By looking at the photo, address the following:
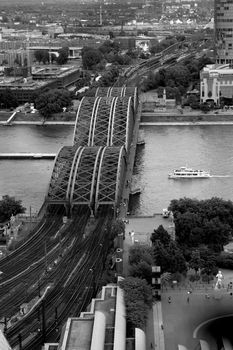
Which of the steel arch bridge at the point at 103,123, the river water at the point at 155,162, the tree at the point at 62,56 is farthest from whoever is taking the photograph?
the tree at the point at 62,56

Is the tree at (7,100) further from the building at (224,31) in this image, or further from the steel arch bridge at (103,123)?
the building at (224,31)

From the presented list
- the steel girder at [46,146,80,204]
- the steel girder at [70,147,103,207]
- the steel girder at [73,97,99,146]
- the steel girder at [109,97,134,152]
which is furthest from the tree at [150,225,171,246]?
the steel girder at [73,97,99,146]

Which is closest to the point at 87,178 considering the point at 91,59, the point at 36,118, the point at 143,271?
the point at 143,271

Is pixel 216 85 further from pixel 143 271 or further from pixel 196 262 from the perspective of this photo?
pixel 143 271

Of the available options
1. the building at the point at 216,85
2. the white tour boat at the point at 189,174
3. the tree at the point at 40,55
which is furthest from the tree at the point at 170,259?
the tree at the point at 40,55

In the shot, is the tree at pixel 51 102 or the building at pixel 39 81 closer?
→ the tree at pixel 51 102

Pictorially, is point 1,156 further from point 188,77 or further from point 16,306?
point 188,77

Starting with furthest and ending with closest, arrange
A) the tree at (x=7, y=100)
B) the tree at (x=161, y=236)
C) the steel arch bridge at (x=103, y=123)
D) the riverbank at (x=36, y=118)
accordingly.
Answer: the tree at (x=7, y=100)
the riverbank at (x=36, y=118)
the steel arch bridge at (x=103, y=123)
the tree at (x=161, y=236)
